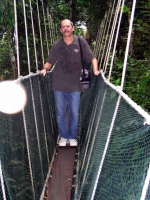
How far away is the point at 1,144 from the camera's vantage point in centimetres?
122

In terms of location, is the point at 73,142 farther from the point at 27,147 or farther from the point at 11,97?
the point at 11,97

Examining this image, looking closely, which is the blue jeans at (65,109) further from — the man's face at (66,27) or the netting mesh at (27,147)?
the man's face at (66,27)

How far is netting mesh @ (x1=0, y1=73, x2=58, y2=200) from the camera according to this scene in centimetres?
133

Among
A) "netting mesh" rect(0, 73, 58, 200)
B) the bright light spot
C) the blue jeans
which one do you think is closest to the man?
the blue jeans

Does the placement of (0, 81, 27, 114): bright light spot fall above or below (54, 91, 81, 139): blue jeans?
Answer: above

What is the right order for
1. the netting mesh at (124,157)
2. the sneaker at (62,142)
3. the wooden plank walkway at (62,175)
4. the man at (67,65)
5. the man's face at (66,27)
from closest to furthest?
the netting mesh at (124,157) → the wooden plank walkway at (62,175) → the man's face at (66,27) → the man at (67,65) → the sneaker at (62,142)

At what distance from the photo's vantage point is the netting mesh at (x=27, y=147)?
4.36 feet

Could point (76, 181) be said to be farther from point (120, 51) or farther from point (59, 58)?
point (120, 51)

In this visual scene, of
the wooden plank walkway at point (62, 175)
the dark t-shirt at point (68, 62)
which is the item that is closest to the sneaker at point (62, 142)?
the wooden plank walkway at point (62, 175)

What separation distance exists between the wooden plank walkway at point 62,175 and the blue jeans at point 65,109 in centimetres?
19

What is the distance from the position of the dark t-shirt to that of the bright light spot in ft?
2.89

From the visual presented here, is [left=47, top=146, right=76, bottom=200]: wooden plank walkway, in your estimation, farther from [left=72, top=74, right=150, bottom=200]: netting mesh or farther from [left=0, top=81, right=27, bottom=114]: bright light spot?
[left=0, top=81, right=27, bottom=114]: bright light spot

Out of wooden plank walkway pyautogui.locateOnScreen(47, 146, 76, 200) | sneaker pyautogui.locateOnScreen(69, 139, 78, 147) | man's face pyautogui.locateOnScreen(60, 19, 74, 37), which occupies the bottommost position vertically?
wooden plank walkway pyautogui.locateOnScreen(47, 146, 76, 200)

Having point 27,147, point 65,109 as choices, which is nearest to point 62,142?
point 65,109
